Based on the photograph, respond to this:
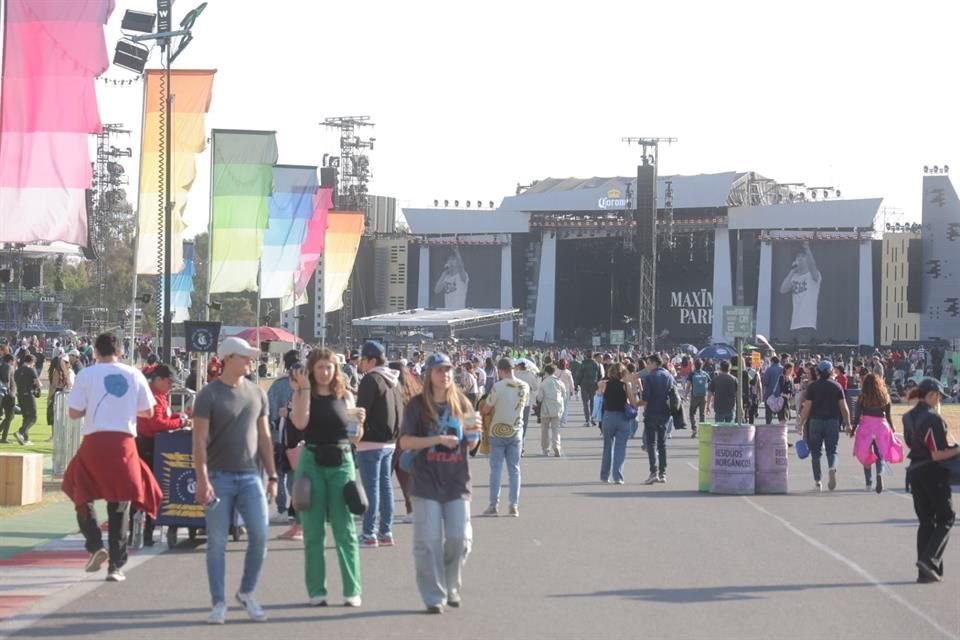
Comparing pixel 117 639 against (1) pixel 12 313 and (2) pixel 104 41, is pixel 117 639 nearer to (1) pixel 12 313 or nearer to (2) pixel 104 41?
(2) pixel 104 41

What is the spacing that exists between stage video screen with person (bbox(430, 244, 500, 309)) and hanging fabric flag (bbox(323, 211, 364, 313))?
1608 inches

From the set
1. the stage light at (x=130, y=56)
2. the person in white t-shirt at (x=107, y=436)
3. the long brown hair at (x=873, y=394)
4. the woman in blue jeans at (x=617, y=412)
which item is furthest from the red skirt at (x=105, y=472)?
the stage light at (x=130, y=56)

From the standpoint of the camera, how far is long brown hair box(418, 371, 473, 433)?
9.78 meters

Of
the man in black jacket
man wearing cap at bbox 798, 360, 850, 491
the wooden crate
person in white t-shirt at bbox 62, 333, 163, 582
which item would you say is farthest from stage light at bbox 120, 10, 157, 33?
person in white t-shirt at bbox 62, 333, 163, 582

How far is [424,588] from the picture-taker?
959 cm

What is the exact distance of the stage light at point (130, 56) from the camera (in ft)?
102

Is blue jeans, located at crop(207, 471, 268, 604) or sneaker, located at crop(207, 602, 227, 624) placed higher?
blue jeans, located at crop(207, 471, 268, 604)

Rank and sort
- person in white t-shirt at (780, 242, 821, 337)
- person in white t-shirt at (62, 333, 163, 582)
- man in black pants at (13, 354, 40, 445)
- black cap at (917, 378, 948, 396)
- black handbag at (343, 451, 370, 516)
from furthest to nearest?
1. person in white t-shirt at (780, 242, 821, 337)
2. man in black pants at (13, 354, 40, 445)
3. black cap at (917, 378, 948, 396)
4. person in white t-shirt at (62, 333, 163, 582)
5. black handbag at (343, 451, 370, 516)

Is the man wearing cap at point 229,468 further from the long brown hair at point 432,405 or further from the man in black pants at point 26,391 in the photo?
the man in black pants at point 26,391

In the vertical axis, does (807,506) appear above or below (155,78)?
below

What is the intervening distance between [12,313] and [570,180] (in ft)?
118

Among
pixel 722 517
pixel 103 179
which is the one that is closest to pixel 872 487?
pixel 722 517

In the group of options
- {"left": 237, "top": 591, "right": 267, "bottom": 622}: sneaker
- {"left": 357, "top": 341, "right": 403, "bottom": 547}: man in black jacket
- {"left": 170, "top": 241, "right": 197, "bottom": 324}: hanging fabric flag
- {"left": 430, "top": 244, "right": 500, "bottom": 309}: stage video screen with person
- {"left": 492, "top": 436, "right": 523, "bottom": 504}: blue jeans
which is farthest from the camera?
{"left": 430, "top": 244, "right": 500, "bottom": 309}: stage video screen with person

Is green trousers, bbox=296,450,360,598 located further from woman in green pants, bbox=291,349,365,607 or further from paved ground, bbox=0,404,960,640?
paved ground, bbox=0,404,960,640
